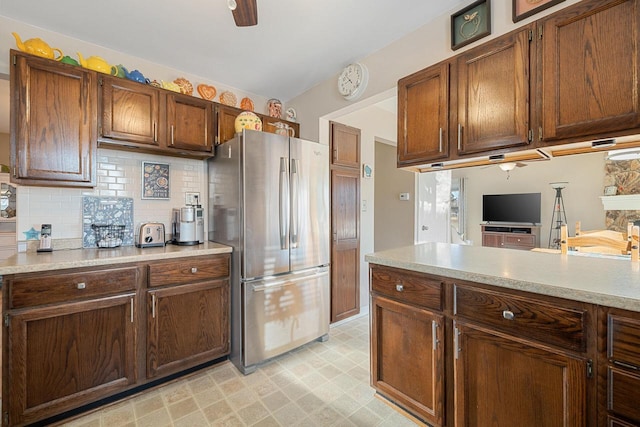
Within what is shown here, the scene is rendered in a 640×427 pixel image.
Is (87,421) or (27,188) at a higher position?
(27,188)

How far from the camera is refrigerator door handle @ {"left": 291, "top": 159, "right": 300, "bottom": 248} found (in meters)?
2.32

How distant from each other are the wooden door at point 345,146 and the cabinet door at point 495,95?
4.86ft

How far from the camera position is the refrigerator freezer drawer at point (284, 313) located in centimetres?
210

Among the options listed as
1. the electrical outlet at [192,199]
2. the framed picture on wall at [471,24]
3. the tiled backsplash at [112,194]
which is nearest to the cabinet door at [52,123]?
the tiled backsplash at [112,194]

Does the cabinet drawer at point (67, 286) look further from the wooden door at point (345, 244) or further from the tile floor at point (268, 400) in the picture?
the wooden door at point (345, 244)

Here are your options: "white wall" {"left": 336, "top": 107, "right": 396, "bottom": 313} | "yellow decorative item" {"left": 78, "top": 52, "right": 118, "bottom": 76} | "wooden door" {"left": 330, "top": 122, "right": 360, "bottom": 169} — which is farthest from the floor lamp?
"yellow decorative item" {"left": 78, "top": 52, "right": 118, "bottom": 76}

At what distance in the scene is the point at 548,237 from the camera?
5.38 meters

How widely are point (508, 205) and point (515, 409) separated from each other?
577cm

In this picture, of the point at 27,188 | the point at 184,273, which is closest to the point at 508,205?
the point at 184,273

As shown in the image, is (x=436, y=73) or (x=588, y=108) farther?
(x=436, y=73)

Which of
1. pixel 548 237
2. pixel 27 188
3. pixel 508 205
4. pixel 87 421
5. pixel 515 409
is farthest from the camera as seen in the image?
pixel 508 205

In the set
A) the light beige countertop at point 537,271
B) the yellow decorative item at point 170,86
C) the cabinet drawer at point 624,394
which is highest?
the yellow decorative item at point 170,86

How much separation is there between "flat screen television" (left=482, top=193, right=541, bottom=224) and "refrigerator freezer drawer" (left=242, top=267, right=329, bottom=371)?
5.21 m

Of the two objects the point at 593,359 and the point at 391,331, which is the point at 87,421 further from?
the point at 593,359
